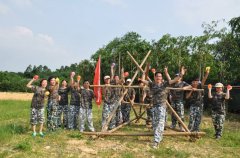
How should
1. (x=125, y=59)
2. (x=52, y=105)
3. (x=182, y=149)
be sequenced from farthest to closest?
(x=125, y=59)
(x=52, y=105)
(x=182, y=149)

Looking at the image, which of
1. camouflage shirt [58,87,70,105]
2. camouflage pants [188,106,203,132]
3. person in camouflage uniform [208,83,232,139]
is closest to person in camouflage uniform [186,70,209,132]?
camouflage pants [188,106,203,132]

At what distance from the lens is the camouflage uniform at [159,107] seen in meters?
8.67

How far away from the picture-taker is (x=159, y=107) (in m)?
8.71

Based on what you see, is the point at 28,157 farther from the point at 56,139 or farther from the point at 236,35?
the point at 236,35

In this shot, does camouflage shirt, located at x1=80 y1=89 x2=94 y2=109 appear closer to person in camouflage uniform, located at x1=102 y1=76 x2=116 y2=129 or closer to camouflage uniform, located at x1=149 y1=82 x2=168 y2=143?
person in camouflage uniform, located at x1=102 y1=76 x2=116 y2=129

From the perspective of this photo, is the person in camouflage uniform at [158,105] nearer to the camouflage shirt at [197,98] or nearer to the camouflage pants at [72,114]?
the camouflage shirt at [197,98]

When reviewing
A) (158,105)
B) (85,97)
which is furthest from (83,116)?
(158,105)

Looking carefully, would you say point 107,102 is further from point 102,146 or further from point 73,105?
point 102,146

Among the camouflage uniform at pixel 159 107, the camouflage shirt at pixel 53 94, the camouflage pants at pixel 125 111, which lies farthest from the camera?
the camouflage pants at pixel 125 111

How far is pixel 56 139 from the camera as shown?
923 centimetres

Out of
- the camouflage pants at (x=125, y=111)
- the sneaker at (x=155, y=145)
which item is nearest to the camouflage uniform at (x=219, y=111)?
the sneaker at (x=155, y=145)

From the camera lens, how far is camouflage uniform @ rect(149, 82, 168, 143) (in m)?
8.67

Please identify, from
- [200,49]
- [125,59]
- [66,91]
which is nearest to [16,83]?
[125,59]

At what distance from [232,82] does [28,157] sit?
45.7ft
